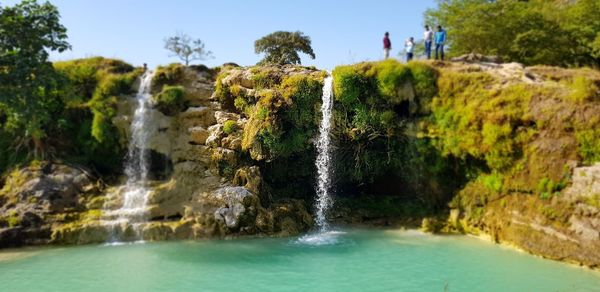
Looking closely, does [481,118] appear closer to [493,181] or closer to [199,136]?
[493,181]

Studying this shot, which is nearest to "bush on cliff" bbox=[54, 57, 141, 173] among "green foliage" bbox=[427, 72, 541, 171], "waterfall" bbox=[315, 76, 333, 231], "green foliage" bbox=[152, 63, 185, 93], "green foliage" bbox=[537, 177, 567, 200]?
"green foliage" bbox=[152, 63, 185, 93]

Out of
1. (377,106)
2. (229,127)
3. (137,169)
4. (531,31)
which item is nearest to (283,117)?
(229,127)

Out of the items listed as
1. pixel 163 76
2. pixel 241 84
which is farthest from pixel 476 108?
pixel 163 76

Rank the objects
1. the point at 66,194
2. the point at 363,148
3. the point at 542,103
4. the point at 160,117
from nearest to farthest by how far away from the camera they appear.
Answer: the point at 542,103 < the point at 66,194 < the point at 363,148 < the point at 160,117

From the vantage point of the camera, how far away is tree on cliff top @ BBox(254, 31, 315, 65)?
84.3ft

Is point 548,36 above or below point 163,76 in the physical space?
above

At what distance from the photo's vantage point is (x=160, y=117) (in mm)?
18594

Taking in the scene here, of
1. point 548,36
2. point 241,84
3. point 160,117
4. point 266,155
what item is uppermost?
point 548,36

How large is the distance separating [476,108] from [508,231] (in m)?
4.17

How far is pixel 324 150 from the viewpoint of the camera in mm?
17219

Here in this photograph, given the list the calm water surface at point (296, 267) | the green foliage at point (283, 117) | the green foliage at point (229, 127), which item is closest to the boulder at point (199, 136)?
the green foliage at point (229, 127)

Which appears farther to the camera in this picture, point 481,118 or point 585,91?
point 481,118

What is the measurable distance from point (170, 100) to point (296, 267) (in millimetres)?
10086

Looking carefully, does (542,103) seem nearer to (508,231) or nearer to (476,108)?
(476,108)
